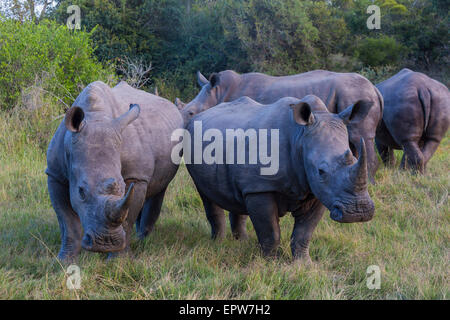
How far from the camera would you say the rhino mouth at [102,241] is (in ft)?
11.3

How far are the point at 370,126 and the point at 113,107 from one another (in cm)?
414

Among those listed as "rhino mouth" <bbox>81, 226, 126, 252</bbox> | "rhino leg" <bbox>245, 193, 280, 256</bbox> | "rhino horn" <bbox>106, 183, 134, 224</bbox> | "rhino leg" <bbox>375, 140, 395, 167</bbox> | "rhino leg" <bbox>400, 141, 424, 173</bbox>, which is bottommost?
"rhino leg" <bbox>375, 140, 395, 167</bbox>

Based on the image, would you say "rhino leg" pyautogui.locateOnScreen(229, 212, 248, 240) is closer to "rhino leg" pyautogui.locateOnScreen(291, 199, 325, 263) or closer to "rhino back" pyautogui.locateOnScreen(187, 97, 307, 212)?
"rhino back" pyautogui.locateOnScreen(187, 97, 307, 212)

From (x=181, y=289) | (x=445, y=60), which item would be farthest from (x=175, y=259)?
(x=445, y=60)

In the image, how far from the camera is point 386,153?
9.16 metres

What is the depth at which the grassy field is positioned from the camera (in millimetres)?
3584

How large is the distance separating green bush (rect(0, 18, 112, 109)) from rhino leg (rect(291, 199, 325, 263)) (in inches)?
250

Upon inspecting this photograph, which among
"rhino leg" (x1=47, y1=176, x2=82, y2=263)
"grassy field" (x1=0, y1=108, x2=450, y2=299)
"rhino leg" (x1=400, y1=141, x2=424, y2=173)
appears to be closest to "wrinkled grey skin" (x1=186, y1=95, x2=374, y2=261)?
"grassy field" (x1=0, y1=108, x2=450, y2=299)

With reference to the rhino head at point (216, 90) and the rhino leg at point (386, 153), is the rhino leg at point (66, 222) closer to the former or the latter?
the rhino head at point (216, 90)

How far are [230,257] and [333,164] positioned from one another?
134 cm

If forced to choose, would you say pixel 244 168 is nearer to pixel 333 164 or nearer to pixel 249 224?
pixel 333 164

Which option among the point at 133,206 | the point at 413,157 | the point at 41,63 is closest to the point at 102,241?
the point at 133,206

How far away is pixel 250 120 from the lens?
4.80 m
